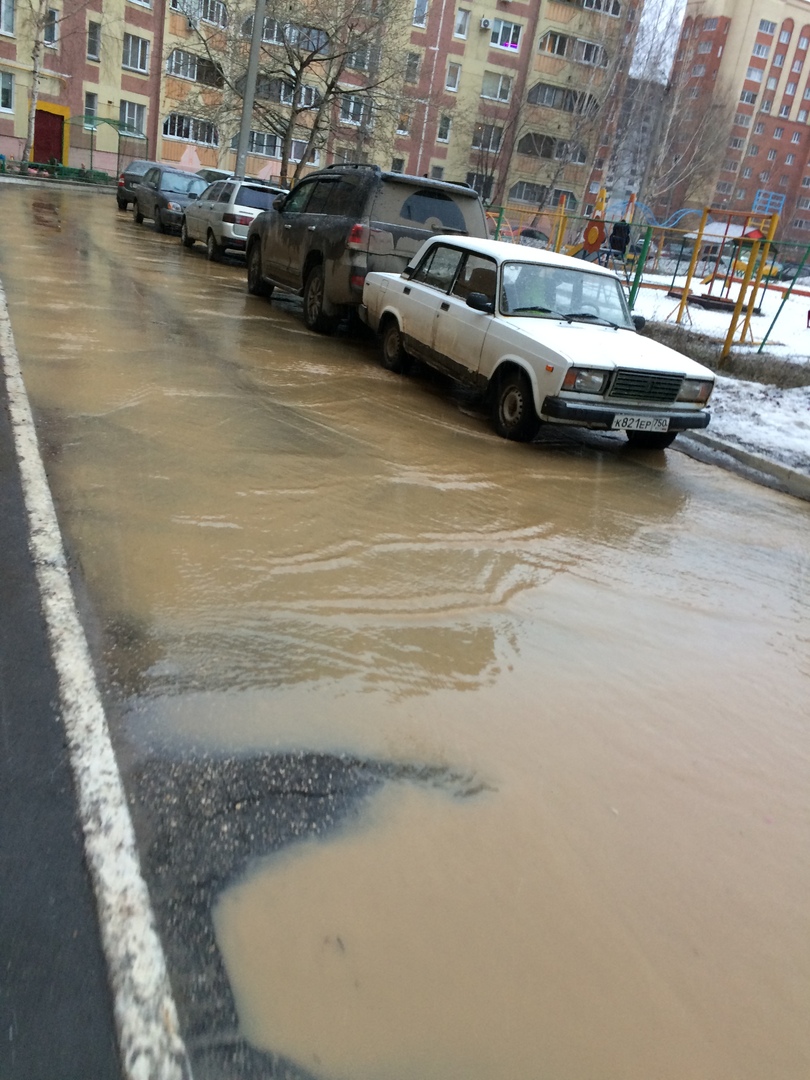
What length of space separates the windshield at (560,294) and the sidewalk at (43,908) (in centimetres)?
567

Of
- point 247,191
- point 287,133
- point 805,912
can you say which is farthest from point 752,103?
point 805,912

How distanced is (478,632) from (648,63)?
57995 millimetres

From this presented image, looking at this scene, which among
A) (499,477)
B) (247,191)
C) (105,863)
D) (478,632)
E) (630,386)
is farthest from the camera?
(247,191)

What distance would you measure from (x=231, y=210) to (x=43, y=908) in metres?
16.4

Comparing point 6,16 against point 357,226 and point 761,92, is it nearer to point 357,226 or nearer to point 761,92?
point 357,226

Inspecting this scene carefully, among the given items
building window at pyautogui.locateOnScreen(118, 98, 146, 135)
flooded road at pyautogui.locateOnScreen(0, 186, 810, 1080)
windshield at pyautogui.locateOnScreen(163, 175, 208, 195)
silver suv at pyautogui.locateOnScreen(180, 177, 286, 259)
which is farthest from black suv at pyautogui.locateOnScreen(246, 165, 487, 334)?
building window at pyautogui.locateOnScreen(118, 98, 146, 135)

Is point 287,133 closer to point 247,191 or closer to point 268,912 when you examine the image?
point 247,191

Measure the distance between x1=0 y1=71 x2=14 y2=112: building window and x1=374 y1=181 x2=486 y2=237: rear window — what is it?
129 ft

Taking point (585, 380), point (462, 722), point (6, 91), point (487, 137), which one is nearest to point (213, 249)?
point (585, 380)

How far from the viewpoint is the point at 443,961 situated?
2.21 metres

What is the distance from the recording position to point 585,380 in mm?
6879

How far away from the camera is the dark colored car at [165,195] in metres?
21.7

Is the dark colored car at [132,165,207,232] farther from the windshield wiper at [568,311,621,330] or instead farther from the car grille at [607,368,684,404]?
the car grille at [607,368,684,404]

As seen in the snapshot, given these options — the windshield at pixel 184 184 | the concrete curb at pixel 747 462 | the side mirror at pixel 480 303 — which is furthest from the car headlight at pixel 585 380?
the windshield at pixel 184 184
